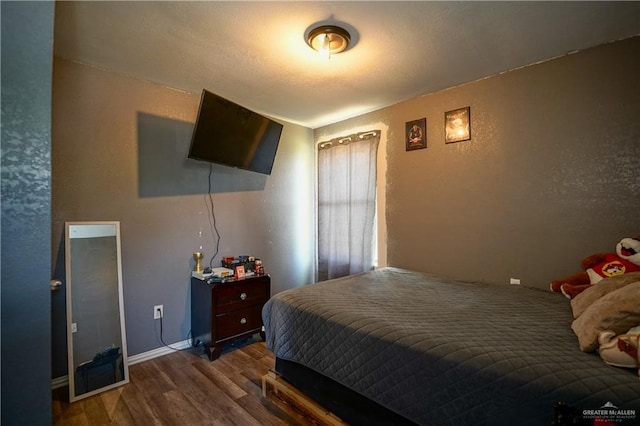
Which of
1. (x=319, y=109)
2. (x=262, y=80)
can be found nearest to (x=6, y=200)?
(x=262, y=80)

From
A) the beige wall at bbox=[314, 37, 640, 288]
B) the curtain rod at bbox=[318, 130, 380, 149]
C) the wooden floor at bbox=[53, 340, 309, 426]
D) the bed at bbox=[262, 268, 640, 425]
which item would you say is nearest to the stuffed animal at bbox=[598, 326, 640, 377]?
the bed at bbox=[262, 268, 640, 425]

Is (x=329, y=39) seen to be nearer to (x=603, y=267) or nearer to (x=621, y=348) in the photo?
(x=621, y=348)

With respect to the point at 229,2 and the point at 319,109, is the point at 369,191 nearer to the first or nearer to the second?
the point at 319,109

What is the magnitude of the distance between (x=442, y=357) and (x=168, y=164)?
2546 mm

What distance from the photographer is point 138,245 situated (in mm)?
2369

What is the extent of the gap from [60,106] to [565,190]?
3688 mm

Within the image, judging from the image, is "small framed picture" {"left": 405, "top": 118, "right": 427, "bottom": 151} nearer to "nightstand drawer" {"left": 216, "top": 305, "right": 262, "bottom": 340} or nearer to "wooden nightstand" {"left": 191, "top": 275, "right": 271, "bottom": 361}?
"wooden nightstand" {"left": 191, "top": 275, "right": 271, "bottom": 361}

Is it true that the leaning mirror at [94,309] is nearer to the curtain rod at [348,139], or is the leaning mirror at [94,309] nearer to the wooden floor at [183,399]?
the wooden floor at [183,399]

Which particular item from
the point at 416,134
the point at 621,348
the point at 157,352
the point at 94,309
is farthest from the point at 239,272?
the point at 621,348

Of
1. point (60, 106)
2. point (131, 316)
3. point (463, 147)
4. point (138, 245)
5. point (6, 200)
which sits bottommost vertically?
point (131, 316)

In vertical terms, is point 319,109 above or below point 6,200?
above

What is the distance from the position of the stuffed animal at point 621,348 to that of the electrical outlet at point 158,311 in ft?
9.29

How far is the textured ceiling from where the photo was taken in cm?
159

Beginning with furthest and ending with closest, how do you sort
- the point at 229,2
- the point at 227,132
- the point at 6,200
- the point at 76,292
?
1. the point at 227,132
2. the point at 76,292
3. the point at 229,2
4. the point at 6,200
